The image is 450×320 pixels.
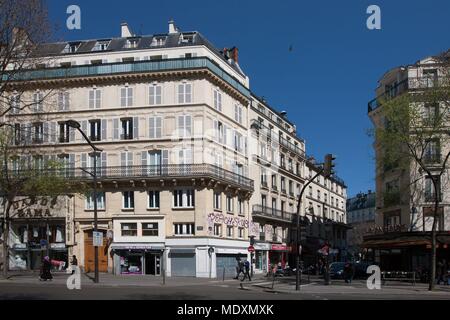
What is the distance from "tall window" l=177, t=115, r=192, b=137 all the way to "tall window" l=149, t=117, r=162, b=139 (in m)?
1.70

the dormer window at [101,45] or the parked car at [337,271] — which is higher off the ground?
the dormer window at [101,45]

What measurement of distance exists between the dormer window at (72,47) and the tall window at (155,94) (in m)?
10.1

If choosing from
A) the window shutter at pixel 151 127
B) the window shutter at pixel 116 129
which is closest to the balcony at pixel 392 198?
the window shutter at pixel 151 127

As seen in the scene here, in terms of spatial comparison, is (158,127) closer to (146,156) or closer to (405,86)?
(146,156)

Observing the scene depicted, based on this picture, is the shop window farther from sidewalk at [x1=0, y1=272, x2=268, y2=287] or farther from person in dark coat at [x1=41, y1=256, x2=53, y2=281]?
person in dark coat at [x1=41, y1=256, x2=53, y2=281]

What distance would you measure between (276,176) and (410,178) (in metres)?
26.2

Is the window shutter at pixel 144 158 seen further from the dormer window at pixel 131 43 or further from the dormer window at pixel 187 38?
the dormer window at pixel 187 38

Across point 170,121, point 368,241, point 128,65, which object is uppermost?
point 128,65

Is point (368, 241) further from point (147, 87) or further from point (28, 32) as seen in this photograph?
point (28, 32)

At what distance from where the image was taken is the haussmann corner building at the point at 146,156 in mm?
50438

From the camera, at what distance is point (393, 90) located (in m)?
49.7

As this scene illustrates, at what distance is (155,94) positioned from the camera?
52250 millimetres

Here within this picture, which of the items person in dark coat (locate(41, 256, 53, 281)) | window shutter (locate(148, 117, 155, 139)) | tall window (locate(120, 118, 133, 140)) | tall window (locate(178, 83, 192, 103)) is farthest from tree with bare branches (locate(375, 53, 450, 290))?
tall window (locate(120, 118, 133, 140))
